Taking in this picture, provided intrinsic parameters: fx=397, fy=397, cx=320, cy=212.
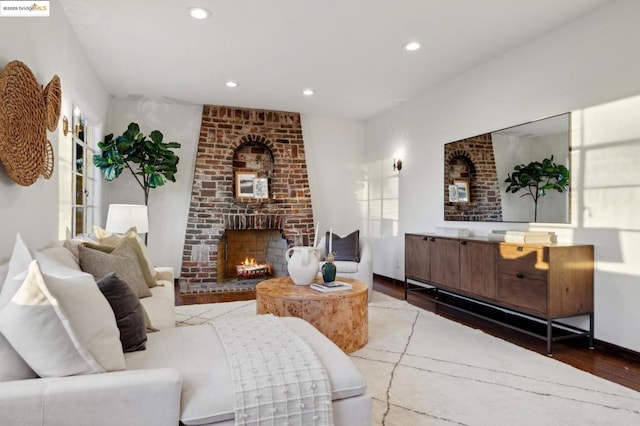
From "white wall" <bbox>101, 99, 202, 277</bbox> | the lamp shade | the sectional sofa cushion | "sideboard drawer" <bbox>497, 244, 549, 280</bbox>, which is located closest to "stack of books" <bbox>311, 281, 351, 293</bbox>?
the sectional sofa cushion

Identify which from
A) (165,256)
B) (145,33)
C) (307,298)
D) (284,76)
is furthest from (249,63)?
(165,256)

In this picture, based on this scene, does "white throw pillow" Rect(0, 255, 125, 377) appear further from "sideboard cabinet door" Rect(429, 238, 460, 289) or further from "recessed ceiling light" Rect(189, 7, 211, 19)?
"sideboard cabinet door" Rect(429, 238, 460, 289)

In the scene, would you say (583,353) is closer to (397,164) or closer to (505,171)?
(505,171)

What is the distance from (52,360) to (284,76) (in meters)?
4.01

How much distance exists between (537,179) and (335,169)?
363 centimetres

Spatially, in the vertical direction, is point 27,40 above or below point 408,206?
above

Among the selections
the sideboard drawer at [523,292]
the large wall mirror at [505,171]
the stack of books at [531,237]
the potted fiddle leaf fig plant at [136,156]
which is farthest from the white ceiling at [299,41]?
the sideboard drawer at [523,292]

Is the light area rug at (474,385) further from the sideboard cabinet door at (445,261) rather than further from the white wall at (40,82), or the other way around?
the white wall at (40,82)

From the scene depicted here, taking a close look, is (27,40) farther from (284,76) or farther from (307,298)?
(284,76)

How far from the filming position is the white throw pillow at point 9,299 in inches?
49.2

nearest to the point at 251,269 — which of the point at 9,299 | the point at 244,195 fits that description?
the point at 244,195

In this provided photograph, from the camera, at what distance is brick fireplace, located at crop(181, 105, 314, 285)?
575 centimetres

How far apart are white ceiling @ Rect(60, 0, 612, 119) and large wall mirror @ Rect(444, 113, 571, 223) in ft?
2.79

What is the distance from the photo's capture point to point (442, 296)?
4836 mm
